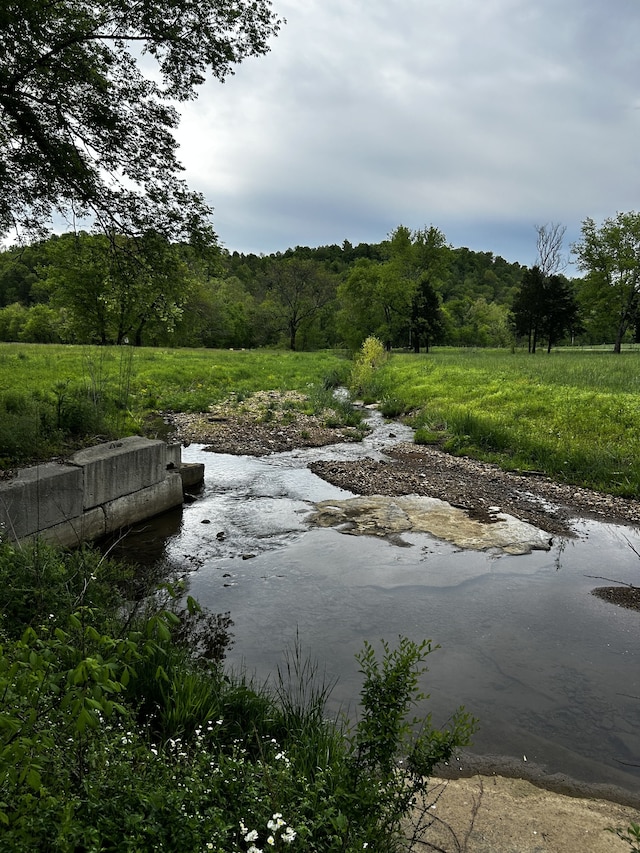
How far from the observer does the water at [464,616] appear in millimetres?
4586

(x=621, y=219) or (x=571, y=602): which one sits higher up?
(x=621, y=219)

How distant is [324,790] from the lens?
112 inches

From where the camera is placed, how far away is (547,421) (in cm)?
1587

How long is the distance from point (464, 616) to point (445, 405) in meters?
15.1

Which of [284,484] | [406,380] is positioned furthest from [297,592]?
[406,380]

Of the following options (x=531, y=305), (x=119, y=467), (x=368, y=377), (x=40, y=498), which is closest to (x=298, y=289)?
(x=531, y=305)

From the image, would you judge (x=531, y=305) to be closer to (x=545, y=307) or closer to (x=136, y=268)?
(x=545, y=307)

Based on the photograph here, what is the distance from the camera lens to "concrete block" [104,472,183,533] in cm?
906

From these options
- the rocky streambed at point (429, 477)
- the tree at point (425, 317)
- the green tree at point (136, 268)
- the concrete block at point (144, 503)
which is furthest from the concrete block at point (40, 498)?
the tree at point (425, 317)

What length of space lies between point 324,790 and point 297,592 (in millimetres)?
4177

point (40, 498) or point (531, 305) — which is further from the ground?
point (531, 305)

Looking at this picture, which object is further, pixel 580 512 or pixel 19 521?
pixel 580 512

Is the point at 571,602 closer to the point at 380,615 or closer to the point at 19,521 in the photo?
the point at 380,615

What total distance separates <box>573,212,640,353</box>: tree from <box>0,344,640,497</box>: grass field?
3195 cm
